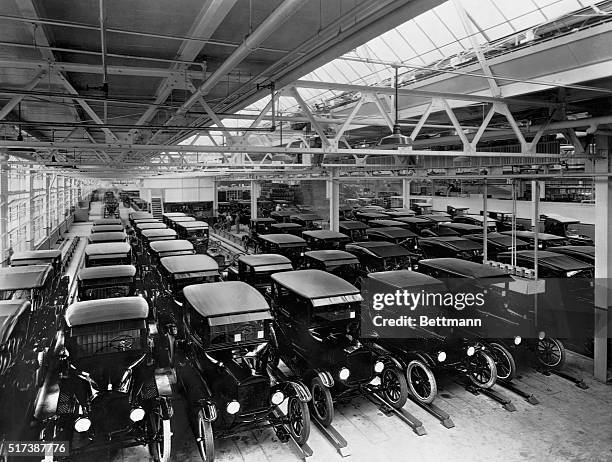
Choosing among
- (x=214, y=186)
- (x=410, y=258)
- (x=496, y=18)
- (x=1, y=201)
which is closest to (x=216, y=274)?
(x=410, y=258)

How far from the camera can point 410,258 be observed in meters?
13.2

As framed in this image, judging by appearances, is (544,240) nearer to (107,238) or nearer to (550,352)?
(550,352)

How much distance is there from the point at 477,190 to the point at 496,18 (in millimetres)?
19676

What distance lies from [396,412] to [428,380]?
2.70ft

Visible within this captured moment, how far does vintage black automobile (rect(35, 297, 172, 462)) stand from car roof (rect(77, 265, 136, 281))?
8.63ft

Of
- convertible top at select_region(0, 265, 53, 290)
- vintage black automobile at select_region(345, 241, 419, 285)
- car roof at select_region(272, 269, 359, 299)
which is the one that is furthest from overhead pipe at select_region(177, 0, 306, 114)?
vintage black automobile at select_region(345, 241, 419, 285)

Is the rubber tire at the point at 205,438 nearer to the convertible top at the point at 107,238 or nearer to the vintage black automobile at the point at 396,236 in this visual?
the vintage black automobile at the point at 396,236

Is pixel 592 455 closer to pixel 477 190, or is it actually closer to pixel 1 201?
pixel 1 201

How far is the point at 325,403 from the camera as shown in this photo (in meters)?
7.38

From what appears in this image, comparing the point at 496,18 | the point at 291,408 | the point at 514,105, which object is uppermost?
the point at 496,18

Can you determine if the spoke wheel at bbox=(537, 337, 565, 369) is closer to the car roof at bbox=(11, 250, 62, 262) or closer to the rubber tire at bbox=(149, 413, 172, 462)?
the rubber tire at bbox=(149, 413, 172, 462)

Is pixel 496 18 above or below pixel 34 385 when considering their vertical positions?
above

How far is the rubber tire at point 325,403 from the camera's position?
7223 millimetres

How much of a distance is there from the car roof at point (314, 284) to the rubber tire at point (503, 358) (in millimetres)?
3226
